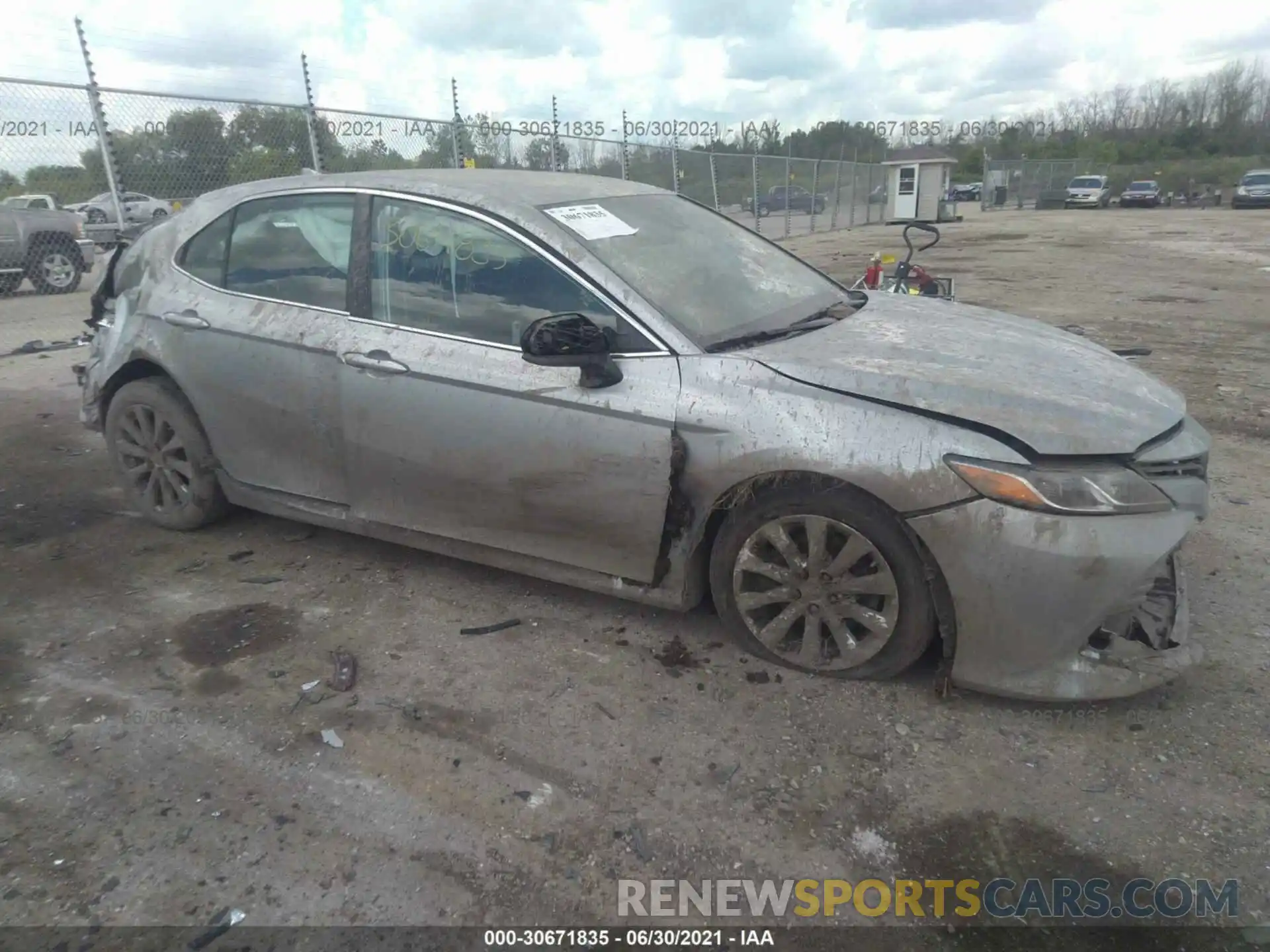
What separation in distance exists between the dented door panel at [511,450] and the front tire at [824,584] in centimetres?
31

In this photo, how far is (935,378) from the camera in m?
2.84

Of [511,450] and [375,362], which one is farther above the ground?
[375,362]

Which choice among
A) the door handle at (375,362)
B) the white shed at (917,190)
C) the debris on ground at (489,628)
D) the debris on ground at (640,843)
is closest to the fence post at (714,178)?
the white shed at (917,190)

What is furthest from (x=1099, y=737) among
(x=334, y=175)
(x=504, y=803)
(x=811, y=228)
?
(x=811, y=228)

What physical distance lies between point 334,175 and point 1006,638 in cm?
334

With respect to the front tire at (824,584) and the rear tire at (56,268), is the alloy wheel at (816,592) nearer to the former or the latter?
the front tire at (824,584)

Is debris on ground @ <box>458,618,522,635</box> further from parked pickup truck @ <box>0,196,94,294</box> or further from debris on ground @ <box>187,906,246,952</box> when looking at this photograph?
parked pickup truck @ <box>0,196,94,294</box>

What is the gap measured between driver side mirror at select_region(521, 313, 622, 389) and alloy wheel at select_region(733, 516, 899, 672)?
78 cm

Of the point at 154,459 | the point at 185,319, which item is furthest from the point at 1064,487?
the point at 154,459

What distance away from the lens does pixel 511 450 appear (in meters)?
3.22

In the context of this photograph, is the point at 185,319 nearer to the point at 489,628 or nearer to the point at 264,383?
the point at 264,383

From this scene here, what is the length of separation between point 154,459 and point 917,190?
36.1 meters

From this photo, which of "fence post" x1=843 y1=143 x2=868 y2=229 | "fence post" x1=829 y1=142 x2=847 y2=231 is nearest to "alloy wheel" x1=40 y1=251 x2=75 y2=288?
"fence post" x1=829 y1=142 x2=847 y2=231

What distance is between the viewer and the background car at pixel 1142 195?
42.4 meters
